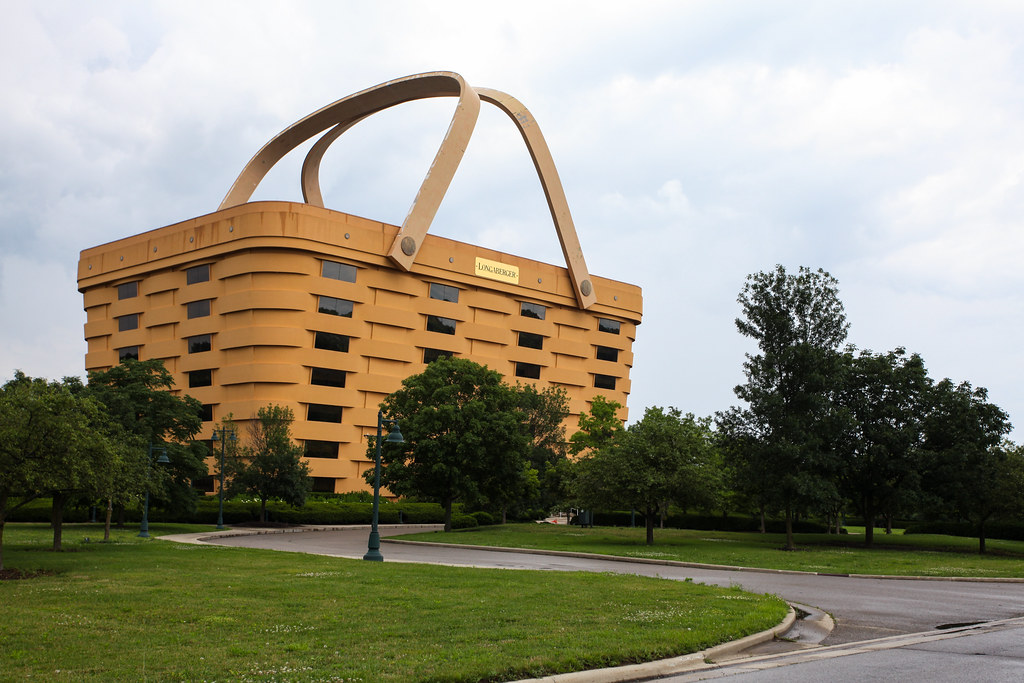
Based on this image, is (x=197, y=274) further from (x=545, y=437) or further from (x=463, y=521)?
(x=545, y=437)

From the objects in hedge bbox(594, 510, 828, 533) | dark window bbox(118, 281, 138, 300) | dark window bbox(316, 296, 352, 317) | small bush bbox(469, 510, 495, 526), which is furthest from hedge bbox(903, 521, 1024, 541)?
dark window bbox(118, 281, 138, 300)

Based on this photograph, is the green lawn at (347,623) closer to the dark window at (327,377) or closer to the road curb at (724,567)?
the road curb at (724,567)

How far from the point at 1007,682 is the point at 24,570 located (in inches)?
765

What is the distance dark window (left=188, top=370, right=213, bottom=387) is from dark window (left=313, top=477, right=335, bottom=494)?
12.0m

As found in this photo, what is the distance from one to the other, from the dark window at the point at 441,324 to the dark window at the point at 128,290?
26.5 m

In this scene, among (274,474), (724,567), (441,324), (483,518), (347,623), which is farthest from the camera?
(441,324)

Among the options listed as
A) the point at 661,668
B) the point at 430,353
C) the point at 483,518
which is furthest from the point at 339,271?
the point at 661,668

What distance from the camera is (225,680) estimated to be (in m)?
7.70

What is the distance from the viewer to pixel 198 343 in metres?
66.1

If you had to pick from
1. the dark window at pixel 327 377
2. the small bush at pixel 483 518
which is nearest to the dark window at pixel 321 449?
the dark window at pixel 327 377

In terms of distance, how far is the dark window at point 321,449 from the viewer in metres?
62.9

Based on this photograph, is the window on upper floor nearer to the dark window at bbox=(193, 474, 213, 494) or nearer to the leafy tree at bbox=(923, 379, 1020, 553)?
the dark window at bbox=(193, 474, 213, 494)

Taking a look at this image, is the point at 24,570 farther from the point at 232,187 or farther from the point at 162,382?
the point at 232,187

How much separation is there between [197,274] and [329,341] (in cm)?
1302
